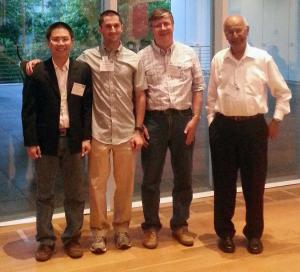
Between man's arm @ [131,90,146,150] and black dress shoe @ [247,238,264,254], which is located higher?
man's arm @ [131,90,146,150]

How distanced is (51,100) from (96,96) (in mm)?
317

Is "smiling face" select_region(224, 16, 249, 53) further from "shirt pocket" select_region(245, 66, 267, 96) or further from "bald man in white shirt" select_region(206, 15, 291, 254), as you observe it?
"shirt pocket" select_region(245, 66, 267, 96)

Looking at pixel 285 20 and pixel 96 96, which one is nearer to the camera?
pixel 96 96

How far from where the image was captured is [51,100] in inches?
135

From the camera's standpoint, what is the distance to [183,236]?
3.86 metres

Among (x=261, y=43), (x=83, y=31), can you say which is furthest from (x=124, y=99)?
(x=261, y=43)

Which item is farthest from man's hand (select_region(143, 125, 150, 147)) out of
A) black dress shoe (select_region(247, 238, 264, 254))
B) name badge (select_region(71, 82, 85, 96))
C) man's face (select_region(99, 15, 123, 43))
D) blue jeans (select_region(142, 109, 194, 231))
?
black dress shoe (select_region(247, 238, 264, 254))

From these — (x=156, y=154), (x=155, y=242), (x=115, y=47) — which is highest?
(x=115, y=47)

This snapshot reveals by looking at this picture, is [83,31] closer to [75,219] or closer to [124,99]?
[124,99]

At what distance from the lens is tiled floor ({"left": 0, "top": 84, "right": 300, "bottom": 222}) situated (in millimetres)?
4531

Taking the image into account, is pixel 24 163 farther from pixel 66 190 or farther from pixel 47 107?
pixel 47 107

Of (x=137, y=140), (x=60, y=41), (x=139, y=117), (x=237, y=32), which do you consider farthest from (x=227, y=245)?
(x=60, y=41)

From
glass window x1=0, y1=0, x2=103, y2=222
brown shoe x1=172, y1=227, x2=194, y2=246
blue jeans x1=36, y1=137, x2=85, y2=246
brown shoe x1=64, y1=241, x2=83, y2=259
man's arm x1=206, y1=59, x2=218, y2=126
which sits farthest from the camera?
glass window x1=0, y1=0, x2=103, y2=222

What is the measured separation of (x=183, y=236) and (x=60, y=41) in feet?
5.15
